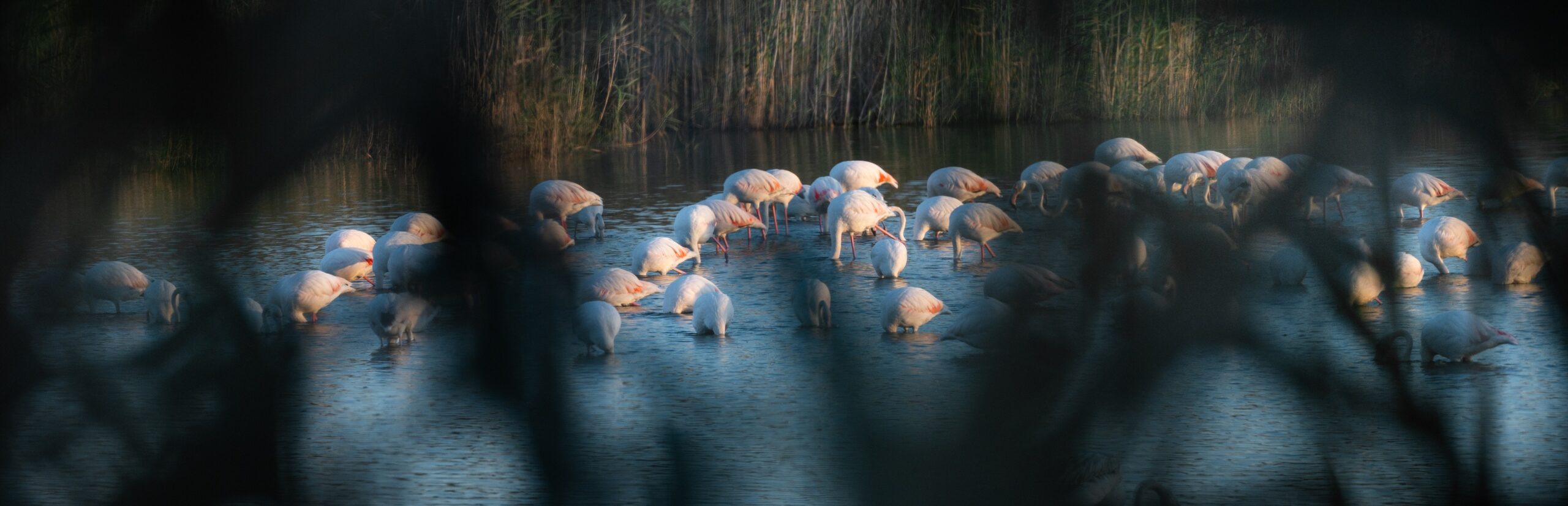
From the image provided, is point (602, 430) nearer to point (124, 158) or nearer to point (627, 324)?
point (627, 324)

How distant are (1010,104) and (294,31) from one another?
1.40ft

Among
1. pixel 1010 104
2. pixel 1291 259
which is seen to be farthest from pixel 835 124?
pixel 1291 259

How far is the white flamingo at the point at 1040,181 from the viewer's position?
71 centimetres

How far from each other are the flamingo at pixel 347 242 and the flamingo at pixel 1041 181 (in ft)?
4.08

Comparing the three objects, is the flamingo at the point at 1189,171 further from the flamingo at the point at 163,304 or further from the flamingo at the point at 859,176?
the flamingo at the point at 859,176

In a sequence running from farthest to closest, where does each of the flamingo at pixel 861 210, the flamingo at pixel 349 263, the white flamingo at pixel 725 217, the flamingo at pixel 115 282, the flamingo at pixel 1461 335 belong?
the white flamingo at pixel 725 217 < the flamingo at pixel 861 210 < the flamingo at pixel 349 263 < the flamingo at pixel 1461 335 < the flamingo at pixel 115 282

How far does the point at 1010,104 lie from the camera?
2.29 feet

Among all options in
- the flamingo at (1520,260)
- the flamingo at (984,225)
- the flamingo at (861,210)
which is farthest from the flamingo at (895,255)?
the flamingo at (1520,260)

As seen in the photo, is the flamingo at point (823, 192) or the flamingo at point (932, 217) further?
the flamingo at point (823, 192)

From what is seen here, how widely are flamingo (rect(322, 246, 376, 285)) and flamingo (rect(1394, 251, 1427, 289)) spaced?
1.38 m

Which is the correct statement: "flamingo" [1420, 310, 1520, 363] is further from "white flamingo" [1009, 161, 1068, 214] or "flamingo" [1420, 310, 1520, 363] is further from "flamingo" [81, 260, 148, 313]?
"flamingo" [81, 260, 148, 313]

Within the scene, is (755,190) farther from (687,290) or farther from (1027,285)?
(1027,285)

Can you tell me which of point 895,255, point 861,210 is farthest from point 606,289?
point 895,255

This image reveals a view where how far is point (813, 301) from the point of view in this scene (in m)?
0.74
